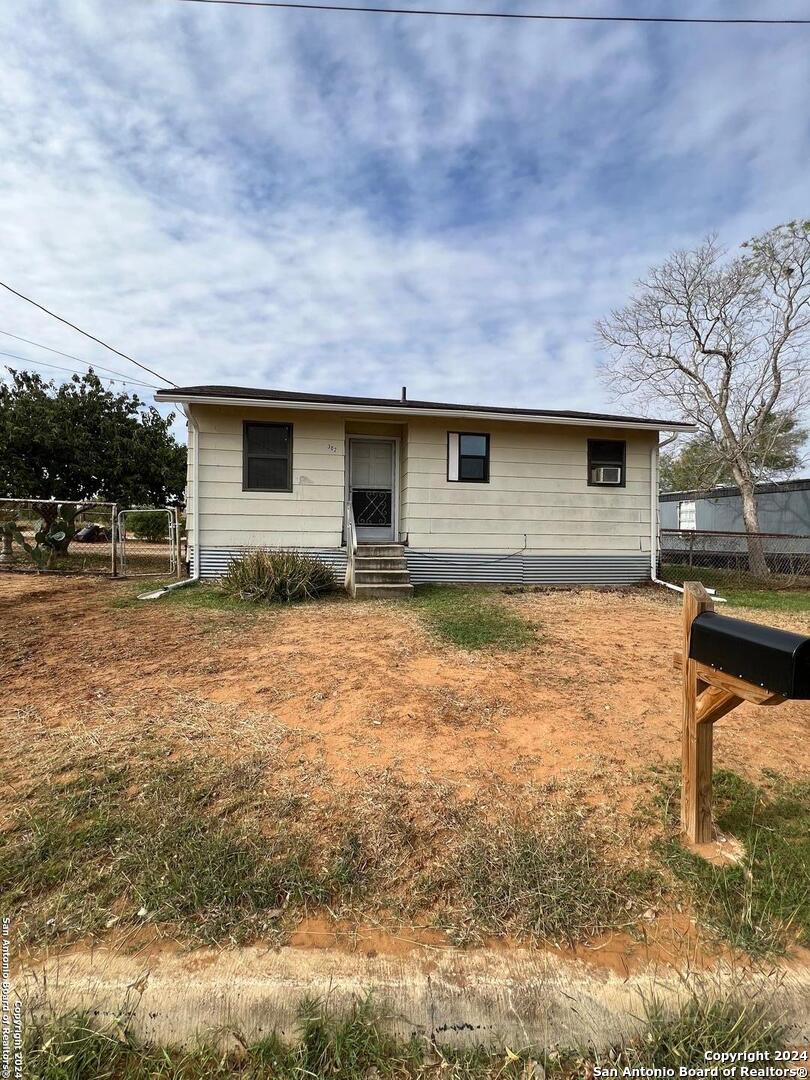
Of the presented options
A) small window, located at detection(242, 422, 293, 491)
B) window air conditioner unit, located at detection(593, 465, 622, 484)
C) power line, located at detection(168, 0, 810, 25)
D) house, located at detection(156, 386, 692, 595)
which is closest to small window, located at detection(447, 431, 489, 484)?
house, located at detection(156, 386, 692, 595)

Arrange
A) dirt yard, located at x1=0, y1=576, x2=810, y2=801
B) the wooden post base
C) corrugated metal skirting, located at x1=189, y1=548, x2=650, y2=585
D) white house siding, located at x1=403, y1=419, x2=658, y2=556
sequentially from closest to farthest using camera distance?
the wooden post base
dirt yard, located at x1=0, y1=576, x2=810, y2=801
corrugated metal skirting, located at x1=189, y1=548, x2=650, y2=585
white house siding, located at x1=403, y1=419, x2=658, y2=556

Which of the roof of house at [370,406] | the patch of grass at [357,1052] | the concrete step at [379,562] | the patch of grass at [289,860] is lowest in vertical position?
the patch of grass at [357,1052]

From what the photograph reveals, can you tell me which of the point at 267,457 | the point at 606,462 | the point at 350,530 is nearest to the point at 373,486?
the point at 350,530

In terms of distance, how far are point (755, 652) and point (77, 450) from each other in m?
13.9

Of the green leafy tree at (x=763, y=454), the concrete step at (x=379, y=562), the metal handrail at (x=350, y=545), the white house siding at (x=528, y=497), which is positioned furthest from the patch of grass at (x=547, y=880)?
the green leafy tree at (x=763, y=454)

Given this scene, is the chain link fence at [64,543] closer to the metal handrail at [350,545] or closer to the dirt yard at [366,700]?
the metal handrail at [350,545]

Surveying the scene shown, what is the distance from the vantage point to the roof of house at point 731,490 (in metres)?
12.1

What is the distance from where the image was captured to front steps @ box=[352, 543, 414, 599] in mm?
7270

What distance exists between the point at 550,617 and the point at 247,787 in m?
4.66

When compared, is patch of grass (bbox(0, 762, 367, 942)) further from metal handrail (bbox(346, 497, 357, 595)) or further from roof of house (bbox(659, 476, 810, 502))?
roof of house (bbox(659, 476, 810, 502))

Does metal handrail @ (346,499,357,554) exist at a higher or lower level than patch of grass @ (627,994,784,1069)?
higher

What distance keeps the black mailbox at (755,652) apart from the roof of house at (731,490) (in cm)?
1361

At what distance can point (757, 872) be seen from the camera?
1747mm

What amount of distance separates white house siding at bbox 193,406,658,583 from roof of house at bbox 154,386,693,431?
262mm
